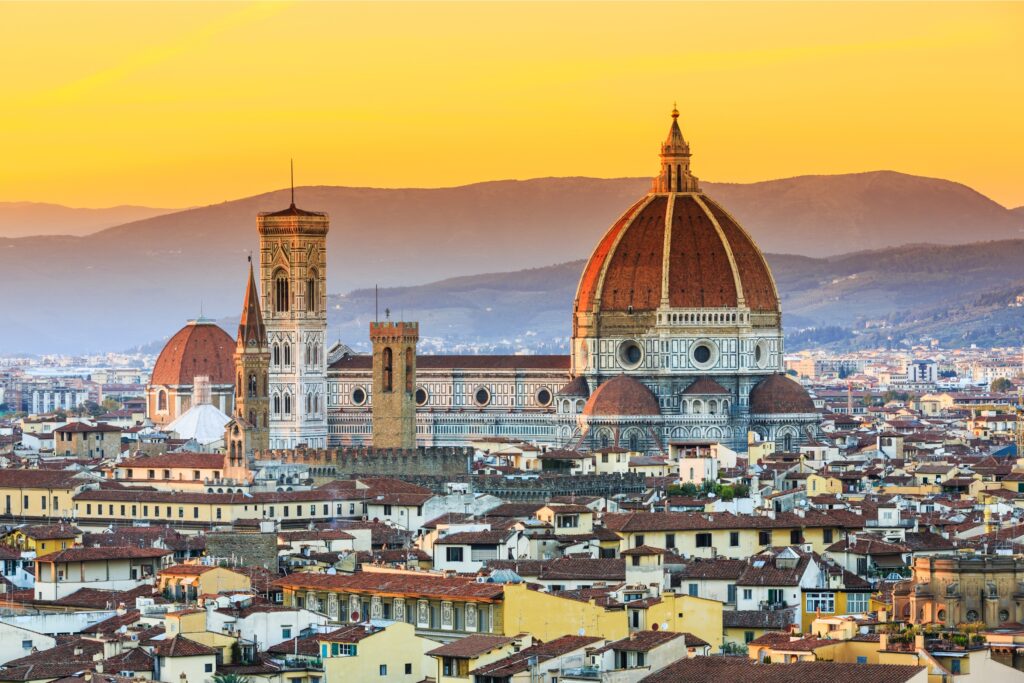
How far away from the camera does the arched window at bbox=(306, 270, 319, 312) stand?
14512 cm

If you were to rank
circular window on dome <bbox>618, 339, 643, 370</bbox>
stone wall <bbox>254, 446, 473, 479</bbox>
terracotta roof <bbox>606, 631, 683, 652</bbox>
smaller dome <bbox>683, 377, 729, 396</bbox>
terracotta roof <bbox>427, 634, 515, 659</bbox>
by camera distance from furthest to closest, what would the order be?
1. circular window on dome <bbox>618, 339, 643, 370</bbox>
2. smaller dome <bbox>683, 377, 729, 396</bbox>
3. stone wall <bbox>254, 446, 473, 479</bbox>
4. terracotta roof <bbox>427, 634, 515, 659</bbox>
5. terracotta roof <bbox>606, 631, 683, 652</bbox>

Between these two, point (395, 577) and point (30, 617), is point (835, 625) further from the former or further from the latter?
point (30, 617)

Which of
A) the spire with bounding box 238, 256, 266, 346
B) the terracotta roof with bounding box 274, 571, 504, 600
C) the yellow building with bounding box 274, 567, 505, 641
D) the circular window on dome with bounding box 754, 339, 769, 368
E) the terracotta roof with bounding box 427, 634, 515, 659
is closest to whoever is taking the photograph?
the terracotta roof with bounding box 427, 634, 515, 659

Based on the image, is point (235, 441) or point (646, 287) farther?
point (646, 287)

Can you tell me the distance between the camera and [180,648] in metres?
49.3

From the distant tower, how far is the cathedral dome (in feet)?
49.5

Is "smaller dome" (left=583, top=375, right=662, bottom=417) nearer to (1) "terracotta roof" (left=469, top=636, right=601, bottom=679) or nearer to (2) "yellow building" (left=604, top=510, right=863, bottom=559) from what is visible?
(2) "yellow building" (left=604, top=510, right=863, bottom=559)

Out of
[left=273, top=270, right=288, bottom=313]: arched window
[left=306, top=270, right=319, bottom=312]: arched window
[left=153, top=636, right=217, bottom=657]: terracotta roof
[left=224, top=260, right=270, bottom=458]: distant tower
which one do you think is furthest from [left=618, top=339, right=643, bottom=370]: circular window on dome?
[left=153, top=636, right=217, bottom=657]: terracotta roof

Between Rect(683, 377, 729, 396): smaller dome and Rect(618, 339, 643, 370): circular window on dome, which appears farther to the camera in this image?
Rect(618, 339, 643, 370): circular window on dome

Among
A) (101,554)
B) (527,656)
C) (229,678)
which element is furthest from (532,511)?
(527,656)

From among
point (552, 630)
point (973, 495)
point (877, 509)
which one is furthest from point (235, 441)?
point (552, 630)

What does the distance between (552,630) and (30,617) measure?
10583 millimetres

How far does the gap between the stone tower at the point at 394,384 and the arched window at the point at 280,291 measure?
7.79 metres

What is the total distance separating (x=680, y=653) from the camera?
1793 inches
